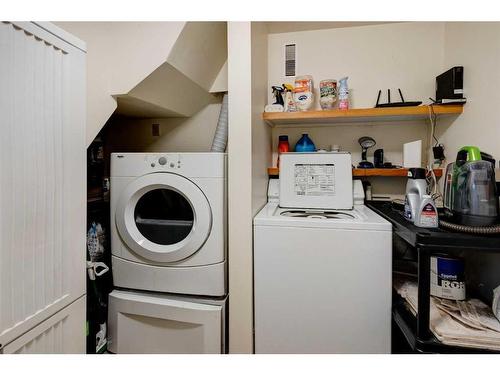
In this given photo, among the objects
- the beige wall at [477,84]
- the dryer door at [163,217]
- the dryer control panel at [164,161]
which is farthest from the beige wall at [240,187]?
the beige wall at [477,84]

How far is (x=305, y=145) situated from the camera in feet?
6.46

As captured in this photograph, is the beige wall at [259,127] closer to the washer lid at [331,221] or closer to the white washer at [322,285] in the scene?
the washer lid at [331,221]

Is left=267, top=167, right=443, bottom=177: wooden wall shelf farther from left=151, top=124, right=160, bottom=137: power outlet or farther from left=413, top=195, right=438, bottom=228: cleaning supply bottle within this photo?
left=151, top=124, right=160, bottom=137: power outlet

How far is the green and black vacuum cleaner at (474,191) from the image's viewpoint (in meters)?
1.00

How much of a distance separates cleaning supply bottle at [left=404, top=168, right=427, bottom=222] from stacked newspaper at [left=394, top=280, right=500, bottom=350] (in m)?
0.41

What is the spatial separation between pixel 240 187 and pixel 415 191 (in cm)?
84

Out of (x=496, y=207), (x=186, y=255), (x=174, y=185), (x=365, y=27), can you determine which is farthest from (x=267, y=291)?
(x=365, y=27)

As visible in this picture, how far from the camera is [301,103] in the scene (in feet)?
6.07

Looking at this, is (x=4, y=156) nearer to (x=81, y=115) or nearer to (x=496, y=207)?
(x=81, y=115)

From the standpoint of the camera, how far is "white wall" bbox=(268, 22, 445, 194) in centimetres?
186

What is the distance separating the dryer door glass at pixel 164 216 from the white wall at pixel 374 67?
42.2 inches

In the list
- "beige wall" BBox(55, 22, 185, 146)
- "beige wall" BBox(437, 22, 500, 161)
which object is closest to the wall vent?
"beige wall" BBox(55, 22, 185, 146)

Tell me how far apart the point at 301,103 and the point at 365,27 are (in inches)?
30.3

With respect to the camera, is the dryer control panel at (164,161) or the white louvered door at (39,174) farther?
the dryer control panel at (164,161)
